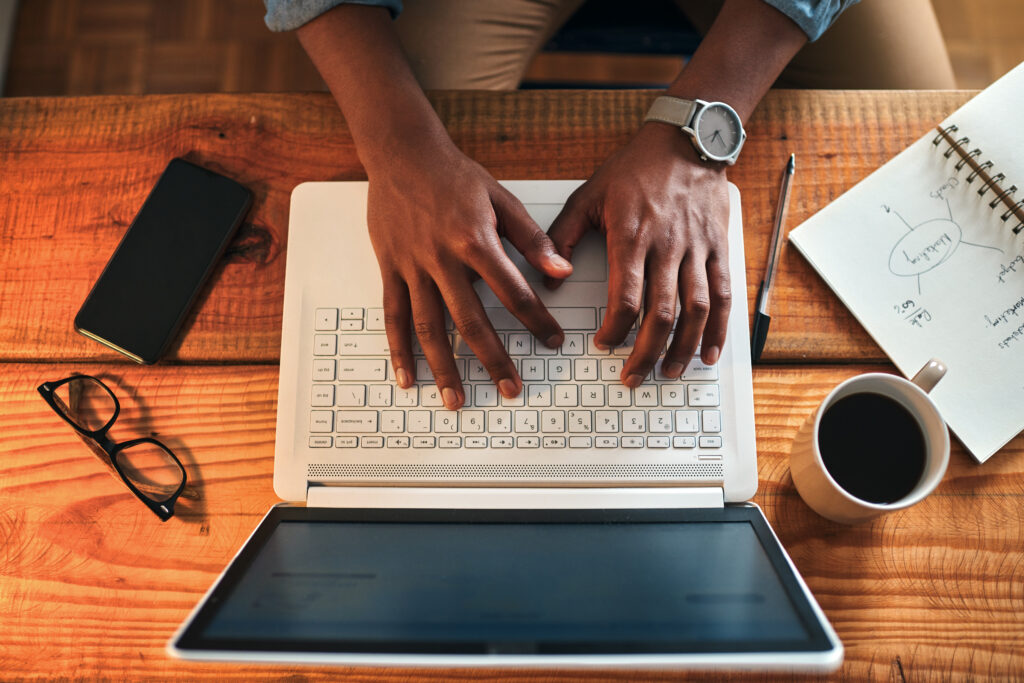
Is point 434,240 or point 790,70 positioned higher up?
point 790,70

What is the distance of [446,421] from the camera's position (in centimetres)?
53

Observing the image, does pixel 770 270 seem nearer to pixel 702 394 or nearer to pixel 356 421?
pixel 702 394

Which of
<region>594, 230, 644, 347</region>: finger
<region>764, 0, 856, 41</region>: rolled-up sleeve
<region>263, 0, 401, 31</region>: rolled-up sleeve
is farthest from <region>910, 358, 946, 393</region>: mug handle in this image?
<region>263, 0, 401, 31</region>: rolled-up sleeve

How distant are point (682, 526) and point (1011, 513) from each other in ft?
1.03

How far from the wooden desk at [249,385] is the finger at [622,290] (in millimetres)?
128

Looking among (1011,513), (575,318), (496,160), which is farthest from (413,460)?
(1011,513)

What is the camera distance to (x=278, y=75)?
1270 millimetres

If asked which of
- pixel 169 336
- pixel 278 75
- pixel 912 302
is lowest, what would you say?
pixel 278 75

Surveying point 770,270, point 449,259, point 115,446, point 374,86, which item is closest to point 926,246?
point 770,270

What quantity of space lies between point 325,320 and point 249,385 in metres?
0.10

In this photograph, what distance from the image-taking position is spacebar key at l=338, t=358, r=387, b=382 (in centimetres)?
54

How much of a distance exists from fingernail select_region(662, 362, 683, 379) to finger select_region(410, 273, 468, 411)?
0.18 meters

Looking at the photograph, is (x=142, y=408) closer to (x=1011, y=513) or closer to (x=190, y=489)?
(x=190, y=489)

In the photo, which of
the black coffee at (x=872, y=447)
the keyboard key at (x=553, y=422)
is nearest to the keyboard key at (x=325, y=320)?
the keyboard key at (x=553, y=422)
